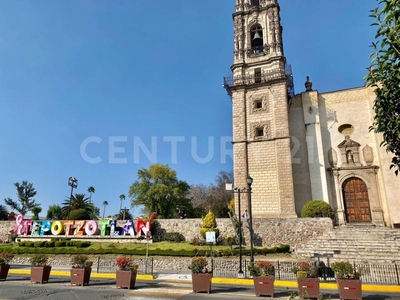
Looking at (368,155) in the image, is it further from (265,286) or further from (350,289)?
(265,286)

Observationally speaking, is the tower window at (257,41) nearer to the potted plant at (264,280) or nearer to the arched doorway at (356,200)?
the arched doorway at (356,200)

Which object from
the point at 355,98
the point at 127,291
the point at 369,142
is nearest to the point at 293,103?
the point at 355,98

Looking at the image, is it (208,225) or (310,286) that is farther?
(208,225)

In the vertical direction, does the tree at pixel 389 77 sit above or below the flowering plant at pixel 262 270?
above

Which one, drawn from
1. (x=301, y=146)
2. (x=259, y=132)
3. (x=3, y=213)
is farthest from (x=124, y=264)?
(x=3, y=213)

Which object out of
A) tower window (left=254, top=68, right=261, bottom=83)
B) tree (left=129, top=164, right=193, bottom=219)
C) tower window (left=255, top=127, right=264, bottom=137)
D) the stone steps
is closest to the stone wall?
the stone steps

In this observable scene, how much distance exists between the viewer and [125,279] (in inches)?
439

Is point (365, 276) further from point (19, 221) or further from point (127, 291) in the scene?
point (19, 221)

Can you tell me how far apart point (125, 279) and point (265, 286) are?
5.58m

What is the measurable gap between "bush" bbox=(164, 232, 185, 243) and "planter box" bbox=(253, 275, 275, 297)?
571 inches

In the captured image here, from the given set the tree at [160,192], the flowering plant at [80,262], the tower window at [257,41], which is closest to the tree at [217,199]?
the tree at [160,192]

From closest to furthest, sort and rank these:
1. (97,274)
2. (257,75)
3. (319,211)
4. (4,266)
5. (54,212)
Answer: (4,266)
(97,274)
(319,211)
(257,75)
(54,212)

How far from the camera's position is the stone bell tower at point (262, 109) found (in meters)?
25.2

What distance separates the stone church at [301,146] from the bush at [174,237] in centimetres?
647
